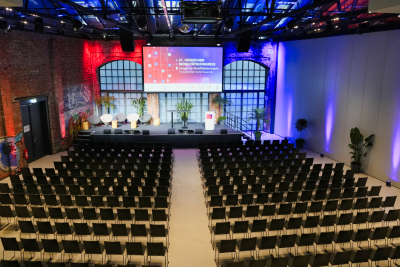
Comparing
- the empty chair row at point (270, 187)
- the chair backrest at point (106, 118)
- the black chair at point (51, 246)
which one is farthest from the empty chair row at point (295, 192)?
the chair backrest at point (106, 118)

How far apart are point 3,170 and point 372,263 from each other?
Result: 11542 millimetres

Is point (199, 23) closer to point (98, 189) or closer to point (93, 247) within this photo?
point (98, 189)

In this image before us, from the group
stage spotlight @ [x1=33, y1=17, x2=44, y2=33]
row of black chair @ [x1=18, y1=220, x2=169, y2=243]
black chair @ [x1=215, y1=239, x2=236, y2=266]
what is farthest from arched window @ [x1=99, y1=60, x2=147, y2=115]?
black chair @ [x1=215, y1=239, x2=236, y2=266]

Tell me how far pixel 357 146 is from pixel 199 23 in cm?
795

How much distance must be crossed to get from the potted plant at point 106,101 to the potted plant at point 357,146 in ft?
43.7

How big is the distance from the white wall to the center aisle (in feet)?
21.6

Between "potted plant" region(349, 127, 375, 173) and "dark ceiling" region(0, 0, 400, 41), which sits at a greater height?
"dark ceiling" region(0, 0, 400, 41)

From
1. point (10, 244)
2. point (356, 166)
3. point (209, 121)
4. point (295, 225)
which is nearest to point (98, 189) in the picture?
point (10, 244)

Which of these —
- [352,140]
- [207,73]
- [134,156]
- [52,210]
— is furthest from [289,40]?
[52,210]

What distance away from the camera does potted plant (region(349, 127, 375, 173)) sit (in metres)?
11.3

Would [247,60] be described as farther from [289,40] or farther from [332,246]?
[332,246]

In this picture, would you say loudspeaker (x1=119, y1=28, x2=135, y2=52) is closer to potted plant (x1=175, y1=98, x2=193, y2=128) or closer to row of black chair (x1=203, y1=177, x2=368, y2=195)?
potted plant (x1=175, y1=98, x2=193, y2=128)

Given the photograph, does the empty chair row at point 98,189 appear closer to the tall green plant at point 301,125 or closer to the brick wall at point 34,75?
the brick wall at point 34,75

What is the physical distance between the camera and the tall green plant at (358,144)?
11.3m
